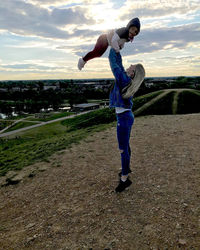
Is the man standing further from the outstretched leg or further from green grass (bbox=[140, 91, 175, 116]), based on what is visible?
green grass (bbox=[140, 91, 175, 116])

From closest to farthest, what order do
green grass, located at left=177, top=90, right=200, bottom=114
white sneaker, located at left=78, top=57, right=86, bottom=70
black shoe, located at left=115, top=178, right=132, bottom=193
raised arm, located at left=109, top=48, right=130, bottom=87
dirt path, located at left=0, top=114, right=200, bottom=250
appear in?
dirt path, located at left=0, top=114, right=200, bottom=250, raised arm, located at left=109, top=48, right=130, bottom=87, white sneaker, located at left=78, top=57, right=86, bottom=70, black shoe, located at left=115, top=178, right=132, bottom=193, green grass, located at left=177, top=90, right=200, bottom=114

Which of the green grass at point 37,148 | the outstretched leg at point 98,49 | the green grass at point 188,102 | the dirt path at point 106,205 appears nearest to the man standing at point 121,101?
the outstretched leg at point 98,49

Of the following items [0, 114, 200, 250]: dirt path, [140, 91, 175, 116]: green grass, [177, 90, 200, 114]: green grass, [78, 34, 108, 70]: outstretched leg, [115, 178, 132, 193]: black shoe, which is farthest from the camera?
[177, 90, 200, 114]: green grass

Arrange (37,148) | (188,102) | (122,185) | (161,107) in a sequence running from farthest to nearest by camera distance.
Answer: (188,102)
(161,107)
(37,148)
(122,185)

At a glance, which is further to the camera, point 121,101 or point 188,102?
point 188,102

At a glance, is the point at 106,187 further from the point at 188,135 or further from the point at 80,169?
the point at 188,135

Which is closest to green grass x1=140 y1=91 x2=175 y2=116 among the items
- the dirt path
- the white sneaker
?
the dirt path

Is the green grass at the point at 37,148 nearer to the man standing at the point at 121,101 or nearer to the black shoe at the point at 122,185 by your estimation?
the black shoe at the point at 122,185

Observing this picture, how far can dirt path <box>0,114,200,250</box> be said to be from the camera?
432 cm

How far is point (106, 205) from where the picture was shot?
5.49 m

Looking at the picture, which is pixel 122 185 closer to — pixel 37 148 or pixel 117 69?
pixel 117 69

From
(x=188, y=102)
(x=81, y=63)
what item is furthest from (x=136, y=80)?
(x=188, y=102)

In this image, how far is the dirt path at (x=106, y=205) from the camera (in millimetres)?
4324

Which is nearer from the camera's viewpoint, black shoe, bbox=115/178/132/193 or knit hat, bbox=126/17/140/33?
knit hat, bbox=126/17/140/33
